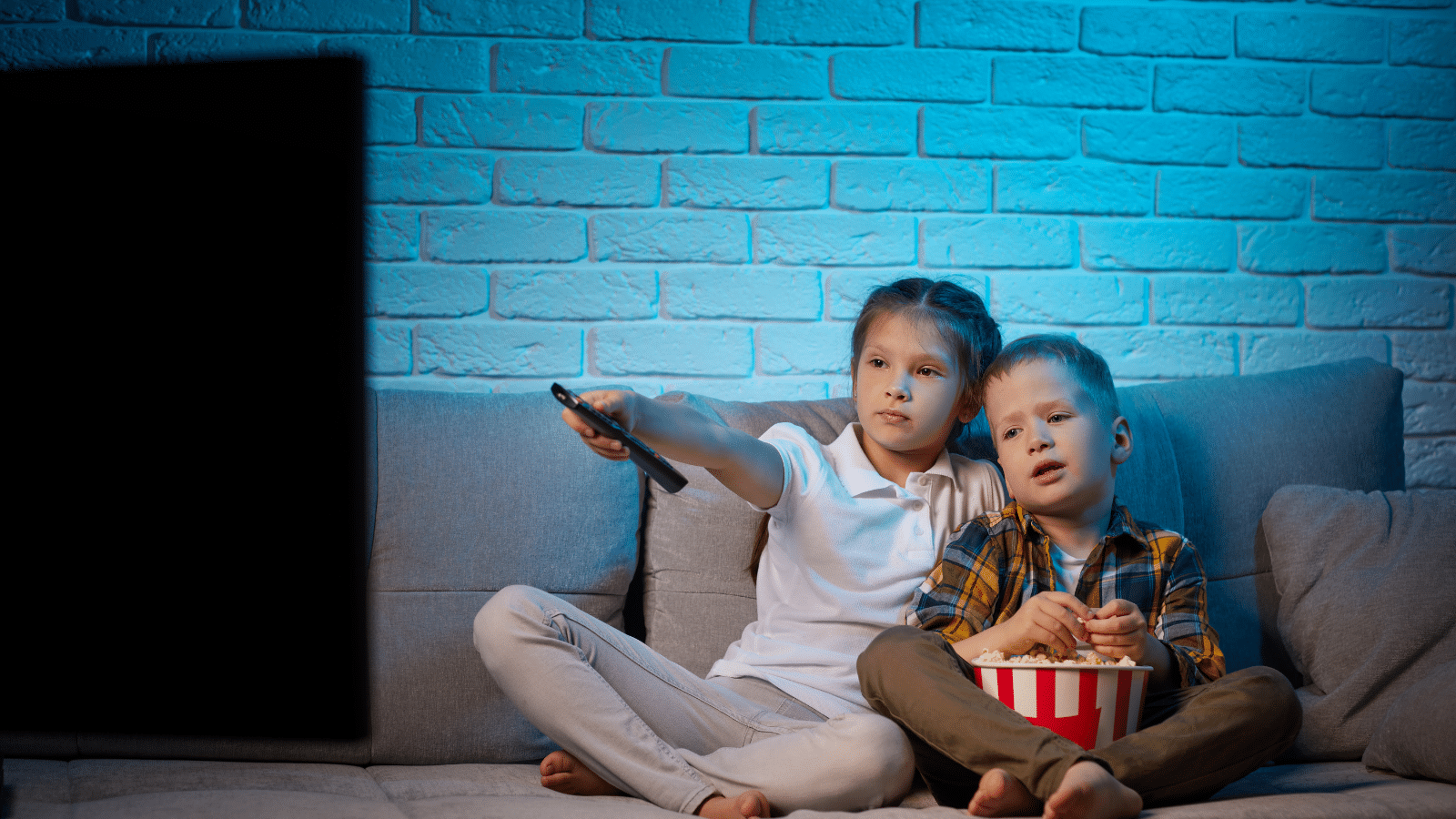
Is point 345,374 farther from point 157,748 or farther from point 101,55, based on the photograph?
point 101,55

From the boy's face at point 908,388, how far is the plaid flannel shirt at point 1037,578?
141 millimetres

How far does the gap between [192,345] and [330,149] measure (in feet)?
0.23

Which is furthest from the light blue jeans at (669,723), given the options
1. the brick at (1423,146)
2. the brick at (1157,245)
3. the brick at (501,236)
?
the brick at (1423,146)

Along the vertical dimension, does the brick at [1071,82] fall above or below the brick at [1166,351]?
above

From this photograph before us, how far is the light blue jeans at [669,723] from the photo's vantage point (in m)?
1.04

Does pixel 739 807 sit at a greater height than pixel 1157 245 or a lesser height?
lesser

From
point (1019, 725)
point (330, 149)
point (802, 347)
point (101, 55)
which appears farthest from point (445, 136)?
point (330, 149)

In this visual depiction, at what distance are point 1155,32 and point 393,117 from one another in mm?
1302

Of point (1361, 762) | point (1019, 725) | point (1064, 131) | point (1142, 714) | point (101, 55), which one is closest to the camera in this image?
point (1019, 725)

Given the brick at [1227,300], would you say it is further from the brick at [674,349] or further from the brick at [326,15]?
the brick at [326,15]

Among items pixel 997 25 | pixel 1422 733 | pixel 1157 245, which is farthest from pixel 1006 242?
pixel 1422 733

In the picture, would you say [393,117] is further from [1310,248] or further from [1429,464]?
[1429,464]

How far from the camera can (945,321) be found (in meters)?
1.36

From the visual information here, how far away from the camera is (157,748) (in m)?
0.35
